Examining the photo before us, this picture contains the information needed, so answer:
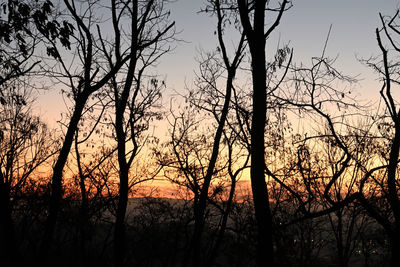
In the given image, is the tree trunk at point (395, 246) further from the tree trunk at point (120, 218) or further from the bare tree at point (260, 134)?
the tree trunk at point (120, 218)

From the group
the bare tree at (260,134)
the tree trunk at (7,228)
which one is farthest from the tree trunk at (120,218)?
the bare tree at (260,134)

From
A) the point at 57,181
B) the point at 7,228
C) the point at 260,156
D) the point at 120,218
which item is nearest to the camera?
the point at 7,228

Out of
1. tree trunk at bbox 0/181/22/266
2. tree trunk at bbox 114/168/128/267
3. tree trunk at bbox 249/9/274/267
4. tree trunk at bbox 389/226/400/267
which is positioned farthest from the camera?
tree trunk at bbox 114/168/128/267

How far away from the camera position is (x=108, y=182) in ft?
84.0

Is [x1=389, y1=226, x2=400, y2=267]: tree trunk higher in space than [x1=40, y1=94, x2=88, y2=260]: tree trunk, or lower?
lower

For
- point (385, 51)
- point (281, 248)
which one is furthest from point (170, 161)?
point (385, 51)

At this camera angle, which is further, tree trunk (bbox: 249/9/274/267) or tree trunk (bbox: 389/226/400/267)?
tree trunk (bbox: 389/226/400/267)

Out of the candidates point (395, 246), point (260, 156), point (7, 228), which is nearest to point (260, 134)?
point (260, 156)

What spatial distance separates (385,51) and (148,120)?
12.1m

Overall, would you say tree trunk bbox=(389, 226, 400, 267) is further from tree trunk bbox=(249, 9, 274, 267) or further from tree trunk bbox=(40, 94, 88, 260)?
tree trunk bbox=(40, 94, 88, 260)

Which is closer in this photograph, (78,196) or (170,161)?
(170,161)

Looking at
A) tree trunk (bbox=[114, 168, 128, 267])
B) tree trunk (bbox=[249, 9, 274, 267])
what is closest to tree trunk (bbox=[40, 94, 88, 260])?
tree trunk (bbox=[114, 168, 128, 267])

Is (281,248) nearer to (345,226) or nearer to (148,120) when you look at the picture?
(148,120)

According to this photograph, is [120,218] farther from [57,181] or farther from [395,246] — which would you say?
[395,246]
